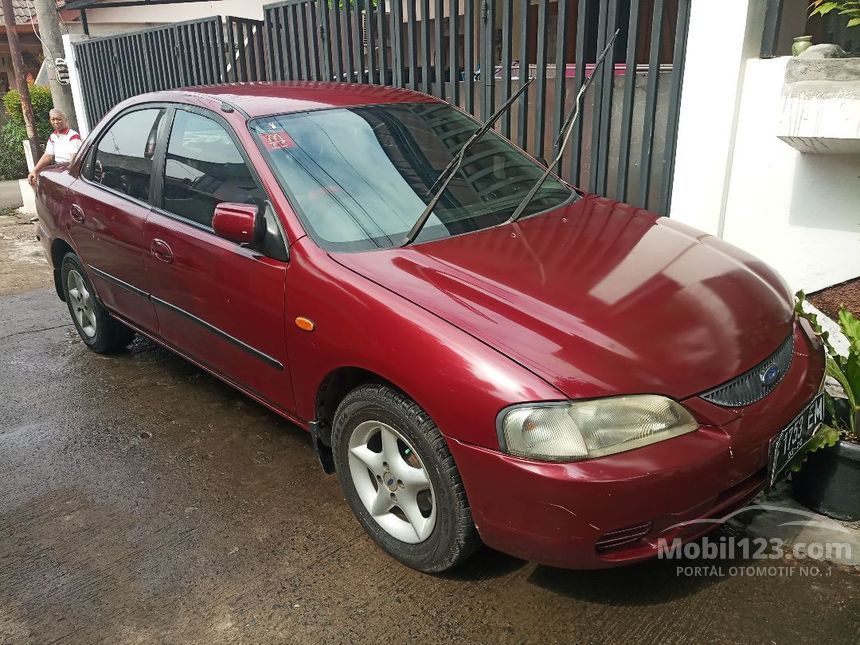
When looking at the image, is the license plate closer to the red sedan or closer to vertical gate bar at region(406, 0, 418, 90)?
the red sedan

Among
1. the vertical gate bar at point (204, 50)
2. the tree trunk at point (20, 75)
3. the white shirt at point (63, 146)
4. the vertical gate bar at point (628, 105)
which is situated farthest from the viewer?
the tree trunk at point (20, 75)

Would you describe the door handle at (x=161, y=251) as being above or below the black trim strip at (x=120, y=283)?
above

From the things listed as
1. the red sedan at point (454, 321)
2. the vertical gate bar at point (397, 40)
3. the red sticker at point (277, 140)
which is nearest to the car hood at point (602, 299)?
the red sedan at point (454, 321)

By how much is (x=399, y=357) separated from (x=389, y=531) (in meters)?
0.76

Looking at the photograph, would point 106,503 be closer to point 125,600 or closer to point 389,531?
point 125,600

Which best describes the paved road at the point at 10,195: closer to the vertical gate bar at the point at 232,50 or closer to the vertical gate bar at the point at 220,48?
the vertical gate bar at the point at 220,48

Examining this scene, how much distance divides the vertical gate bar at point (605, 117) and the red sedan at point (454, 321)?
1.47m

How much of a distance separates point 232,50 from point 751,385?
296 inches

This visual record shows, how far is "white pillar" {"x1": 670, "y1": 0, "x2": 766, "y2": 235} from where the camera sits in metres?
4.20

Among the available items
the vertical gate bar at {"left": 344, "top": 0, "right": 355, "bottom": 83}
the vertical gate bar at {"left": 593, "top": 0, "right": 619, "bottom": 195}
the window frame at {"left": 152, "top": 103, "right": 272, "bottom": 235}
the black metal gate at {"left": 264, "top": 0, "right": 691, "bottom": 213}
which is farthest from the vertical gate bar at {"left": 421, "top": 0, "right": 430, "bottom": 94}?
the window frame at {"left": 152, "top": 103, "right": 272, "bottom": 235}

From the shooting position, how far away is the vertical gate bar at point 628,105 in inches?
179

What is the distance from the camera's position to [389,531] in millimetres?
2699

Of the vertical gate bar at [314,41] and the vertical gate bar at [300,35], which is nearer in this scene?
the vertical gate bar at [314,41]

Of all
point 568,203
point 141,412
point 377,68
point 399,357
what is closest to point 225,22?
point 377,68
